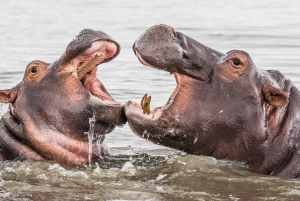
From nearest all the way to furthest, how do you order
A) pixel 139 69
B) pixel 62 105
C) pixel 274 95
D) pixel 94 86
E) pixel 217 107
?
1. pixel 274 95
2. pixel 217 107
3. pixel 62 105
4. pixel 94 86
5. pixel 139 69

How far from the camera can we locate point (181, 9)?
23641mm

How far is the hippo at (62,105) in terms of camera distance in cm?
866

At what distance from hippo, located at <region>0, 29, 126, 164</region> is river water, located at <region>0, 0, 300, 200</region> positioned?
21 cm

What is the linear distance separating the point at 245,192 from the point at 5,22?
13542mm

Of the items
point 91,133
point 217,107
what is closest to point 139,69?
point 91,133

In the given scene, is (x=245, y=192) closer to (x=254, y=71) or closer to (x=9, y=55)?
(x=254, y=71)

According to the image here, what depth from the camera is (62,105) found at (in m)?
8.73

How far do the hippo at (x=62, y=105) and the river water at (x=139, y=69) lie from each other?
206 millimetres

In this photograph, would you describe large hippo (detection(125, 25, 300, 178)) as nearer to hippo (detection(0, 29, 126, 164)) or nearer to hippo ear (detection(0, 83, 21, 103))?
hippo (detection(0, 29, 126, 164))

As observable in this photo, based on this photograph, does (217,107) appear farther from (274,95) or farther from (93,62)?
(93,62)

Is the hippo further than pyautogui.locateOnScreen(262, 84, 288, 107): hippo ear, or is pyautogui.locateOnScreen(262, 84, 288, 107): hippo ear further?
the hippo

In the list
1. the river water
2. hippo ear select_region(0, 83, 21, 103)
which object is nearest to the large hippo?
the river water

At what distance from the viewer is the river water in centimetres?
800

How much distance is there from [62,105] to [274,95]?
2.13 meters
